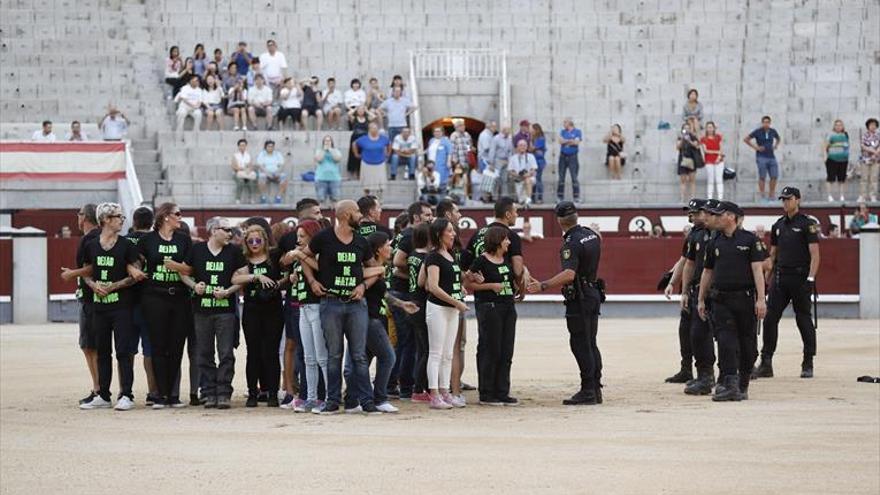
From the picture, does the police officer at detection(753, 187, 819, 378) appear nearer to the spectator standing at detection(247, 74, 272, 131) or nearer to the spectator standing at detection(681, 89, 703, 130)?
the spectator standing at detection(681, 89, 703, 130)

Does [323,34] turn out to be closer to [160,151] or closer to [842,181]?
[160,151]

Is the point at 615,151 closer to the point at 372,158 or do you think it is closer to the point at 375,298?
the point at 372,158

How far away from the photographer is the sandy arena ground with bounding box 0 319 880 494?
10.9 m

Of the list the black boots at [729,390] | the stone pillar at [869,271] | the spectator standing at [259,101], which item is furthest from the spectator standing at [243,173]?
the black boots at [729,390]

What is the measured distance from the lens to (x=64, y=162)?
29500 millimetres

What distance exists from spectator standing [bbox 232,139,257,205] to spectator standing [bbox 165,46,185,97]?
2990mm

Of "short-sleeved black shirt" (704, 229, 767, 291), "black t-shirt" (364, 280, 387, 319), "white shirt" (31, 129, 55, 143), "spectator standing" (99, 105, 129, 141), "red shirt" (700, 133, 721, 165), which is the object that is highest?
"spectator standing" (99, 105, 129, 141)

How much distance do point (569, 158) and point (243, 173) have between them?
5710mm

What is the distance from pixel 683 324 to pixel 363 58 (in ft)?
66.5

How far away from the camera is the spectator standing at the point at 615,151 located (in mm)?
31734

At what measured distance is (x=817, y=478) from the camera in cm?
1104

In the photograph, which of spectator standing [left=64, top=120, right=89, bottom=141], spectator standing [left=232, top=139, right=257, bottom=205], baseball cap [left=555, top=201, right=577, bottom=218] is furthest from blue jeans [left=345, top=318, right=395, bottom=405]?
spectator standing [left=64, top=120, right=89, bottom=141]

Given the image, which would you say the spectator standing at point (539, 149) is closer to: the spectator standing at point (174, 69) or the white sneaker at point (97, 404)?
the spectator standing at point (174, 69)

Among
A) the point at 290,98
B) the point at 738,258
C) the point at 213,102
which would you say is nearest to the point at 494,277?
the point at 738,258
